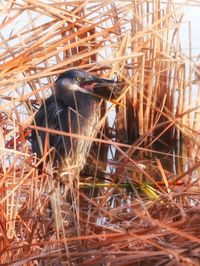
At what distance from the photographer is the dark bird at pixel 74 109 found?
450cm

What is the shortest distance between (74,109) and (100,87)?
21 centimetres

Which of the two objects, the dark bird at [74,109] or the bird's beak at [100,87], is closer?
the dark bird at [74,109]

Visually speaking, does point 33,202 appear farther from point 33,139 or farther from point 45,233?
point 33,139

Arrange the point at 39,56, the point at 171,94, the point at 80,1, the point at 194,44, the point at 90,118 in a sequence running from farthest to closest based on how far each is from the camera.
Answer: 1. the point at 194,44
2. the point at 171,94
3. the point at 90,118
4. the point at 80,1
5. the point at 39,56

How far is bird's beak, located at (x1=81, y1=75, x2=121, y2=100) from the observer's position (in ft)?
15.1

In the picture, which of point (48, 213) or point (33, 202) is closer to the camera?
point (33, 202)

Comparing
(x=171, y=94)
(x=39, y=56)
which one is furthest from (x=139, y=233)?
(x=171, y=94)

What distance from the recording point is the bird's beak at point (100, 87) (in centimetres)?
460

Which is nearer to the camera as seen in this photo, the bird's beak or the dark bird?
the dark bird

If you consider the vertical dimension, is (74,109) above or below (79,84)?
below

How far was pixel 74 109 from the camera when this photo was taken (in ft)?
15.5

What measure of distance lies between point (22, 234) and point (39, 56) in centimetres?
142

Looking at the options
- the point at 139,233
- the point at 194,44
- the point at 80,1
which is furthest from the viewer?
the point at 194,44

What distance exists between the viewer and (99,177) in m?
4.50
